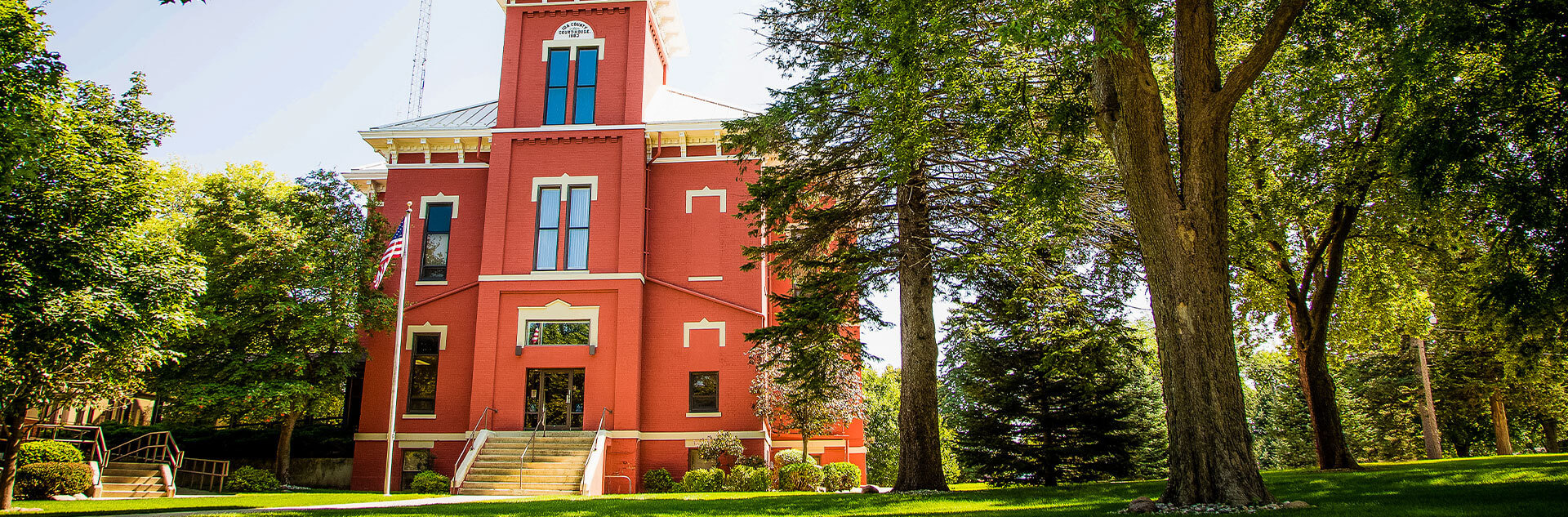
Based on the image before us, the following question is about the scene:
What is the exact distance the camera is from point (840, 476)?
2255cm

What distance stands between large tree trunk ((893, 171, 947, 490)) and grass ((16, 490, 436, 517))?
408 inches

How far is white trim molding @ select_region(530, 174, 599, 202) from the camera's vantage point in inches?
993

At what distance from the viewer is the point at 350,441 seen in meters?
25.4

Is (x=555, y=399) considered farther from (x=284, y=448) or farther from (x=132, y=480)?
(x=132, y=480)

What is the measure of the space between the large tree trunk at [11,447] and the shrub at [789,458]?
15.3m

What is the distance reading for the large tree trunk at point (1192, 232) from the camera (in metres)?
9.45

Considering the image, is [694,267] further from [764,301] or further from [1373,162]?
[1373,162]

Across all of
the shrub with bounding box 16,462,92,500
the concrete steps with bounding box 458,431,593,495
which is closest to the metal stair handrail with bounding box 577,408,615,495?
the concrete steps with bounding box 458,431,593,495

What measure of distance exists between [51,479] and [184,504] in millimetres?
3822

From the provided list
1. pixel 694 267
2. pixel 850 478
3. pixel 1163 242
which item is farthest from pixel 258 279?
pixel 1163 242

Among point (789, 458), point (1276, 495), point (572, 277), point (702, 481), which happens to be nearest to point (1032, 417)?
point (789, 458)

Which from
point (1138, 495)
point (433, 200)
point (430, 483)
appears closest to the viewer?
point (1138, 495)

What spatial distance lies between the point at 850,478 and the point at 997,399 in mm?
4900

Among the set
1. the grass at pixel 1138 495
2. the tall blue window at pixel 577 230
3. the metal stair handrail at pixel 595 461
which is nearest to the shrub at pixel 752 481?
the metal stair handrail at pixel 595 461
